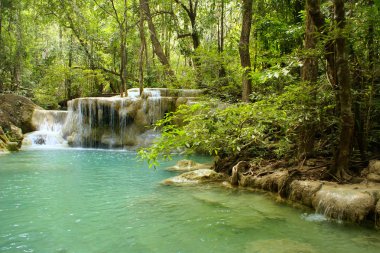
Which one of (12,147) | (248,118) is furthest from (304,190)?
(12,147)

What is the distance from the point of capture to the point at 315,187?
5.71 m

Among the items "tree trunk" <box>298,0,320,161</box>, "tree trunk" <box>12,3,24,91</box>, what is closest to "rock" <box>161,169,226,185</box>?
"tree trunk" <box>298,0,320,161</box>

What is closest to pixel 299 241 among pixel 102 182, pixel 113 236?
pixel 113 236

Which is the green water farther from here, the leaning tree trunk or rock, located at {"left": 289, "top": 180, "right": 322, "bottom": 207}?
the leaning tree trunk

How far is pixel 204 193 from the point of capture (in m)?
6.97

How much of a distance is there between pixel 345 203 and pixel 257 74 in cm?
315

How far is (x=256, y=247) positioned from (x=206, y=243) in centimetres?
61

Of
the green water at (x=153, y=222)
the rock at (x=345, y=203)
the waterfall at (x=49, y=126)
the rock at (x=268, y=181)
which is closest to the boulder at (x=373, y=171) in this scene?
the rock at (x=345, y=203)

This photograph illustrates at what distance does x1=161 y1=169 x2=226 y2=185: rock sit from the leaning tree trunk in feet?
9.48

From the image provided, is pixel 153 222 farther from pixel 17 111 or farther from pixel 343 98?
pixel 17 111

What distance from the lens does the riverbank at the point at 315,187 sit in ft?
16.0

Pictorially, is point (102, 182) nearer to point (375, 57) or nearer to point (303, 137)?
point (303, 137)

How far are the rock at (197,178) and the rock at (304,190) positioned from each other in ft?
7.46

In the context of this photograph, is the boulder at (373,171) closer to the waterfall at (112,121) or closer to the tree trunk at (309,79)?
the tree trunk at (309,79)
